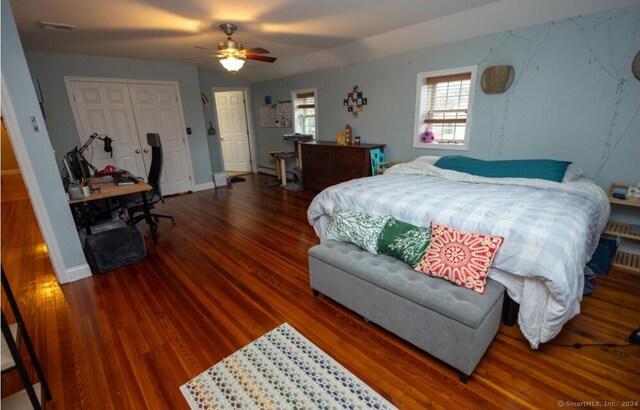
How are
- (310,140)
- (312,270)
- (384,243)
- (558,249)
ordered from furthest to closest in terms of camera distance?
(310,140), (312,270), (384,243), (558,249)

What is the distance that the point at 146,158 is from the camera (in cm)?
531

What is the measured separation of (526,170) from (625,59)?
1.21 meters

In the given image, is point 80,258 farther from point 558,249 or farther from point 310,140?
point 310,140

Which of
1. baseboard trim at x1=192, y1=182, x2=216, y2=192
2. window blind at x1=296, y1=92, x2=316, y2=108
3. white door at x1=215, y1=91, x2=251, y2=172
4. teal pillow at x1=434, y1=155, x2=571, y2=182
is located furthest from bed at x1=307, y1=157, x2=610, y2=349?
white door at x1=215, y1=91, x2=251, y2=172

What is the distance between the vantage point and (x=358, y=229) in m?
2.18

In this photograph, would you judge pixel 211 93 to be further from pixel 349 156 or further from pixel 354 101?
pixel 349 156

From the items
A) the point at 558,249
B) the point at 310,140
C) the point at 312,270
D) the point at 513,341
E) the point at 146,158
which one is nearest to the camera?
the point at 558,249

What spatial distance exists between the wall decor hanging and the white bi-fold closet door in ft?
10.6

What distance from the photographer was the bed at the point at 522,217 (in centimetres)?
160

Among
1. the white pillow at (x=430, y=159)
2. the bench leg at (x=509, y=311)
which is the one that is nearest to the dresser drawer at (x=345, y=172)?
the white pillow at (x=430, y=159)

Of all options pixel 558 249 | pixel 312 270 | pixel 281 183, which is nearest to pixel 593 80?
pixel 558 249

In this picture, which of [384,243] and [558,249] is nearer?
[558,249]

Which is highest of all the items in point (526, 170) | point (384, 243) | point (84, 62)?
point (84, 62)

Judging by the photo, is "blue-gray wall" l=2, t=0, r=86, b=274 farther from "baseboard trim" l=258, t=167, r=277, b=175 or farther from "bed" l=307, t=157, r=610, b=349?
"baseboard trim" l=258, t=167, r=277, b=175
